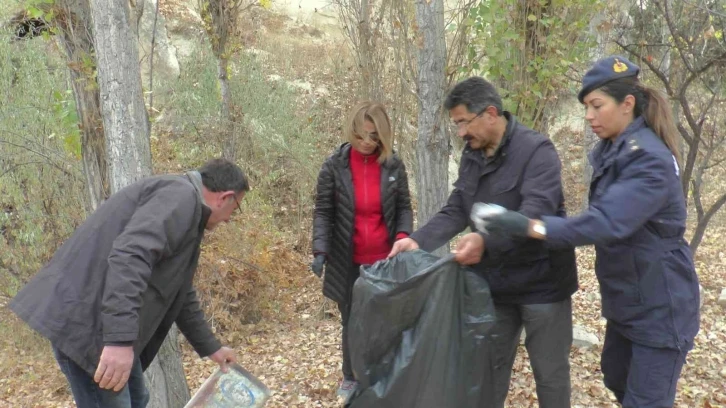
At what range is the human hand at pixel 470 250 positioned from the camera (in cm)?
269

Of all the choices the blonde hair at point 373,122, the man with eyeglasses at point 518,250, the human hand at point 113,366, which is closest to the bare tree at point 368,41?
the blonde hair at point 373,122

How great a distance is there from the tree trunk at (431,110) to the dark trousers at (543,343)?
1574 mm

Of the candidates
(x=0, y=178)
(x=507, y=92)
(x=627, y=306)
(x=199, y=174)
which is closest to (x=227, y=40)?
(x=0, y=178)

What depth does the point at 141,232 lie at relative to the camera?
2.42 m

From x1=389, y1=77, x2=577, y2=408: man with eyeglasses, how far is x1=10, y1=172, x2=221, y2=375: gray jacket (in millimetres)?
1152

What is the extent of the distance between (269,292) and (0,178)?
9.53 feet

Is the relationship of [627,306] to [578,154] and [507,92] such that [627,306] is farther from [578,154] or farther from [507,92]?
[578,154]

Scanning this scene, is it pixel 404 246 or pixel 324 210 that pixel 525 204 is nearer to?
pixel 404 246

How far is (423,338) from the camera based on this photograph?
105 inches

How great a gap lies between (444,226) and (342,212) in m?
1.01

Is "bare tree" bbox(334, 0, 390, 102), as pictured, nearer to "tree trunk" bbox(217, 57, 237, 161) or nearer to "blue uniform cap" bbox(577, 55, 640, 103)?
"blue uniform cap" bbox(577, 55, 640, 103)

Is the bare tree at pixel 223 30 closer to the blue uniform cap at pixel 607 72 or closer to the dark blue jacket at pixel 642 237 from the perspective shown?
the blue uniform cap at pixel 607 72

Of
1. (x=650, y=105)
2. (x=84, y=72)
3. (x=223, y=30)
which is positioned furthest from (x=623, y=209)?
(x=223, y=30)

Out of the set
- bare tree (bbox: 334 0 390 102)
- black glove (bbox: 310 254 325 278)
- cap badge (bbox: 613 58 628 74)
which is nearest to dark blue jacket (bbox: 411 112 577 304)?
cap badge (bbox: 613 58 628 74)
